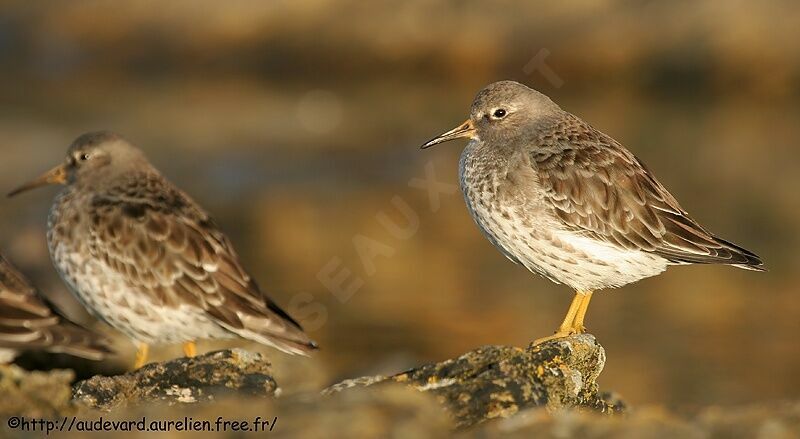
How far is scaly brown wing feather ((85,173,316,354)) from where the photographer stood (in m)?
11.0

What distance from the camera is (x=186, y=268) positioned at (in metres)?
11.1

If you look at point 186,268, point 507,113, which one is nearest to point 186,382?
point 186,268

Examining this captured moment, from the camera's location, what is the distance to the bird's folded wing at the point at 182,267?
1098 centimetres

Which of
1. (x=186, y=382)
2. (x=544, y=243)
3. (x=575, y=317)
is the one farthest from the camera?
(x=575, y=317)

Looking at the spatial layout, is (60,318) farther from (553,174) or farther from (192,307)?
(553,174)

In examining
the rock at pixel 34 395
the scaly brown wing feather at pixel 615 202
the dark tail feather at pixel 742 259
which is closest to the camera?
the rock at pixel 34 395

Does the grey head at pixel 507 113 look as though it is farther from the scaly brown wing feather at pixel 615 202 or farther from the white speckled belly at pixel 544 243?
the white speckled belly at pixel 544 243

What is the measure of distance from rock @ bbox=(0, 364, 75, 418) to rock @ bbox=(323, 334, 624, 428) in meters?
1.98

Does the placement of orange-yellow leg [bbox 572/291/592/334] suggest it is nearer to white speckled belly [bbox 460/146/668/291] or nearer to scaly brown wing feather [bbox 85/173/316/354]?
white speckled belly [bbox 460/146/668/291]

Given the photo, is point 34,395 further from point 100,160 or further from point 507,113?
point 507,113

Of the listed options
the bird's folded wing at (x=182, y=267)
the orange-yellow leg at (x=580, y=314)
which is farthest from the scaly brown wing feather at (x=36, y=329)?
the orange-yellow leg at (x=580, y=314)

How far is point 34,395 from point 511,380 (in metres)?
3.22

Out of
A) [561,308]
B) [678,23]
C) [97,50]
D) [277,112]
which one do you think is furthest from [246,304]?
[97,50]

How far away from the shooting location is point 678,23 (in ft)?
150
